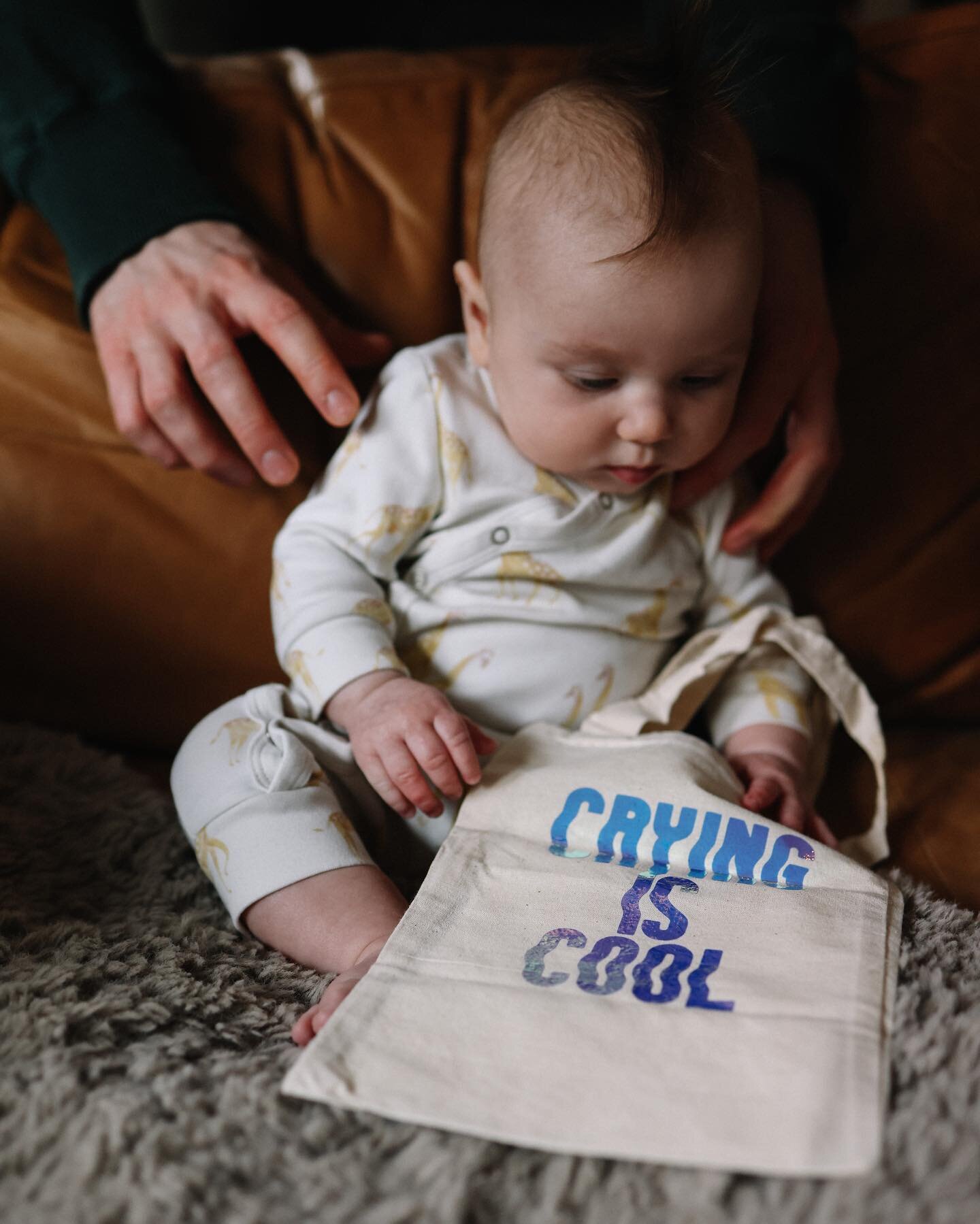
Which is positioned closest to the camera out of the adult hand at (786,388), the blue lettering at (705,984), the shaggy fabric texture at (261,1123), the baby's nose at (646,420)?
the shaggy fabric texture at (261,1123)

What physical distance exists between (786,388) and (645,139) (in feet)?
0.85

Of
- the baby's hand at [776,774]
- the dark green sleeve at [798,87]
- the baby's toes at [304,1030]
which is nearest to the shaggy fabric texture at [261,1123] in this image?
the baby's toes at [304,1030]

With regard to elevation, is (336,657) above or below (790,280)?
below

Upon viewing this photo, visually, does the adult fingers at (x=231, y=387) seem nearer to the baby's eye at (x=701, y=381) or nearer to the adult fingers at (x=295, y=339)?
the adult fingers at (x=295, y=339)

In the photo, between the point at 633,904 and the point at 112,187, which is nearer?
the point at 633,904

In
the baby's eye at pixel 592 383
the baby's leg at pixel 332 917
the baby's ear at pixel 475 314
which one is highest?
the baby's ear at pixel 475 314

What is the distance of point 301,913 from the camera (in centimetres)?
73

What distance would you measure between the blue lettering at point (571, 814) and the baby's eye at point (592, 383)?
298 millimetres

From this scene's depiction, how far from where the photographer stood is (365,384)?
100 centimetres

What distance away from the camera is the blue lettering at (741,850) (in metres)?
0.72

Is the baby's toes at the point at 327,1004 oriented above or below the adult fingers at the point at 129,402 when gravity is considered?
below

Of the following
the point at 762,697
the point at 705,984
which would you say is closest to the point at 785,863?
the point at 705,984

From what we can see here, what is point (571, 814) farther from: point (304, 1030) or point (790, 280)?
point (790, 280)

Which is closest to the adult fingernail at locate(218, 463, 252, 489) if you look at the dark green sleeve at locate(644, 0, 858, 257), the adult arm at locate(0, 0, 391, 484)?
the adult arm at locate(0, 0, 391, 484)
